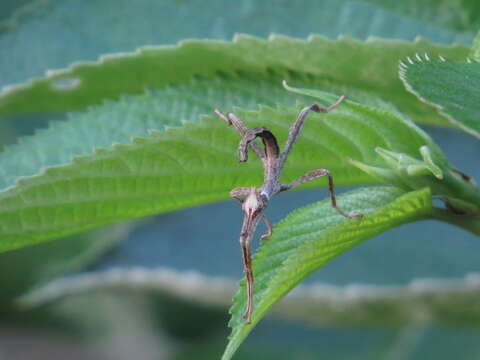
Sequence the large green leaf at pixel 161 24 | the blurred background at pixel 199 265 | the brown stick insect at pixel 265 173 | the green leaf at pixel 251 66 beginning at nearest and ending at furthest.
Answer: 1. the brown stick insect at pixel 265 173
2. the green leaf at pixel 251 66
3. the large green leaf at pixel 161 24
4. the blurred background at pixel 199 265

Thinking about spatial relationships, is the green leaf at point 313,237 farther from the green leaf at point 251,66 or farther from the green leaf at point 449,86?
the green leaf at point 251,66

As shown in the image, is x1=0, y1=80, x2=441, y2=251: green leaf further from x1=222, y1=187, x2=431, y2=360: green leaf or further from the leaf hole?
the leaf hole

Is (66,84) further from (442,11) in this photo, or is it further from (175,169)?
(442,11)

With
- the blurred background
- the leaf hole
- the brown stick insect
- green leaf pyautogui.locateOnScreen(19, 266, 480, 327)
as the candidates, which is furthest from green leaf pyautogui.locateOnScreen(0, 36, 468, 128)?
green leaf pyautogui.locateOnScreen(19, 266, 480, 327)

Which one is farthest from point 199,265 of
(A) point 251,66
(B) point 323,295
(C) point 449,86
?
(C) point 449,86

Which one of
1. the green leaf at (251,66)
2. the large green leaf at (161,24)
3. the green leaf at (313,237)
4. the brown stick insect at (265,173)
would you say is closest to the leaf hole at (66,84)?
the green leaf at (251,66)

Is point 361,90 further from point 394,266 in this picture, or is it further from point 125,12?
point 394,266

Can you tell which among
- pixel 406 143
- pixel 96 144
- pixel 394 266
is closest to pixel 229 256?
pixel 394 266
